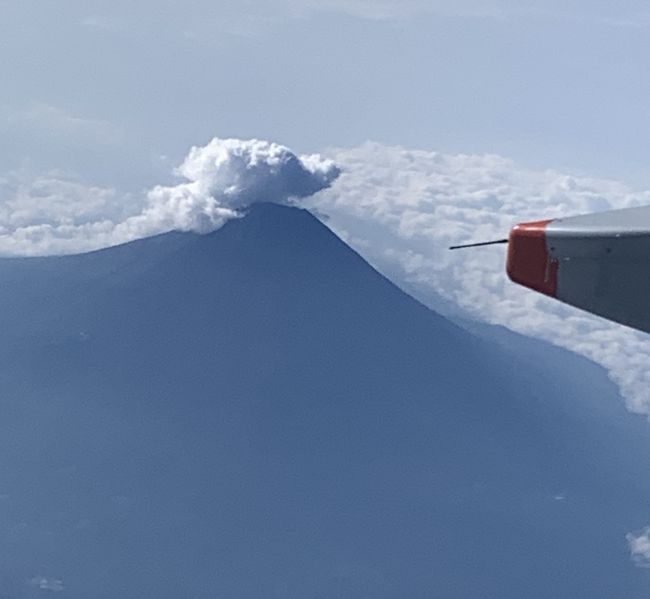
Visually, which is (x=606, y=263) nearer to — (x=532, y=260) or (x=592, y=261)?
(x=592, y=261)

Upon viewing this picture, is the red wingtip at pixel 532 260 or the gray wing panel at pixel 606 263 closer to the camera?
the gray wing panel at pixel 606 263

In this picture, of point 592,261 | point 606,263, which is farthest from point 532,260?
point 606,263

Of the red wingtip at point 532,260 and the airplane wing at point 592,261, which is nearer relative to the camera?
the airplane wing at point 592,261

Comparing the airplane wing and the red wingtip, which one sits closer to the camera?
the airplane wing

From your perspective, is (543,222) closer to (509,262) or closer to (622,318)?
(509,262)

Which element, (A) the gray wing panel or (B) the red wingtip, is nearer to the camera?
(A) the gray wing panel

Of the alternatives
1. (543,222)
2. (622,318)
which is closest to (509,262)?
(543,222)
